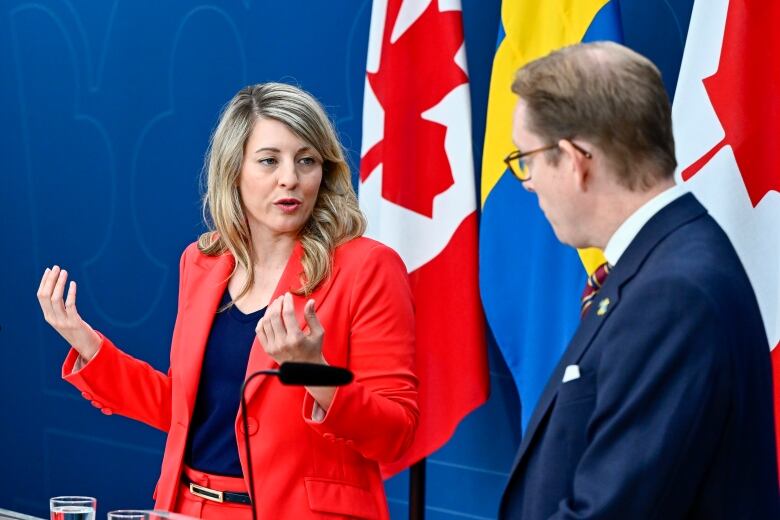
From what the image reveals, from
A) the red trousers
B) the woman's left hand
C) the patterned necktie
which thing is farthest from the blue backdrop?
the patterned necktie

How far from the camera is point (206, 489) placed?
2.19 m

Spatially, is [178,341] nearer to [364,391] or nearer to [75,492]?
[364,391]

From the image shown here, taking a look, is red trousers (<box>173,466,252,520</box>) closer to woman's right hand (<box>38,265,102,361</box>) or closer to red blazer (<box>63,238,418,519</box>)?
red blazer (<box>63,238,418,519</box>)

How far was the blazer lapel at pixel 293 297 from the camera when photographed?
2.20 meters

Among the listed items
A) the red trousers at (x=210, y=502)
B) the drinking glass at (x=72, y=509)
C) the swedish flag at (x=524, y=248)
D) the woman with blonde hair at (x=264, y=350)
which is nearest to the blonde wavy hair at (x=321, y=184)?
the woman with blonde hair at (x=264, y=350)

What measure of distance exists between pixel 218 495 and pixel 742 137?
1.38 meters

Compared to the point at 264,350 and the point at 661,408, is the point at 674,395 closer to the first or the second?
the point at 661,408

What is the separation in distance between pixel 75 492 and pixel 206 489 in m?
2.48

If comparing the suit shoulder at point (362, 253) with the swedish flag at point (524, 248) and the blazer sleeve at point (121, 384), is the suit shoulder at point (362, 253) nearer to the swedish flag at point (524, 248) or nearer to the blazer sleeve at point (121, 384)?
the blazer sleeve at point (121, 384)

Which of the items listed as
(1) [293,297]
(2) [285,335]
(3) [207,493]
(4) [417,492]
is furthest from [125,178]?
(2) [285,335]

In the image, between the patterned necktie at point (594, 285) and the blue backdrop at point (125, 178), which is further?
the blue backdrop at point (125, 178)

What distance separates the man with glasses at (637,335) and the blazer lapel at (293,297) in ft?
2.41


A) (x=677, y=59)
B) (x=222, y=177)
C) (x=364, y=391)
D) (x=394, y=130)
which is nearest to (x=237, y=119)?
(x=222, y=177)

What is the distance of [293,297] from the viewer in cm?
228
